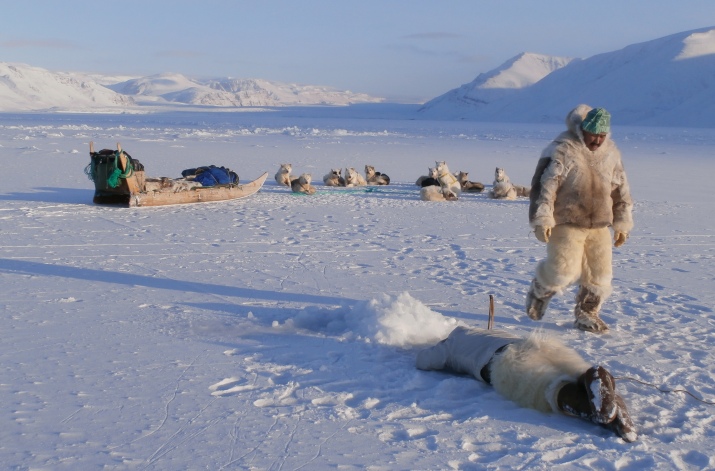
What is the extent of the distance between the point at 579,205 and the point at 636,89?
110m

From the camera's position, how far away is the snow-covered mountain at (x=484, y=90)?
488ft

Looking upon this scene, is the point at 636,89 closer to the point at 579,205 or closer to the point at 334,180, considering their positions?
the point at 334,180

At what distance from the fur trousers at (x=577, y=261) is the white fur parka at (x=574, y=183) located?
0.08 metres

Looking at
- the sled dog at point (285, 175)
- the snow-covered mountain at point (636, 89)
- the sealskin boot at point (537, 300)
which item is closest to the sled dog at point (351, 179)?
the sled dog at point (285, 175)

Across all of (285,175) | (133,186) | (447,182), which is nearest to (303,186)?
(285,175)

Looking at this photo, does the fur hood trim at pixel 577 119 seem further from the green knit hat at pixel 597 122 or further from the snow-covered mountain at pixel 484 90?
the snow-covered mountain at pixel 484 90

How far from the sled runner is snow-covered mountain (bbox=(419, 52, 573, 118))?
133 m

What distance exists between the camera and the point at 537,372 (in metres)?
3.57

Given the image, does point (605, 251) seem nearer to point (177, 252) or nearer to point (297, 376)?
point (297, 376)

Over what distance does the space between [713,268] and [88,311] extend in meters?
5.49

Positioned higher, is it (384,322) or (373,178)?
(373,178)

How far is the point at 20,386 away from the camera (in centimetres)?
382

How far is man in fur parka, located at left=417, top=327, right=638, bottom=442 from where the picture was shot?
130 inches

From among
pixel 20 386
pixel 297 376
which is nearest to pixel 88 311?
pixel 20 386
